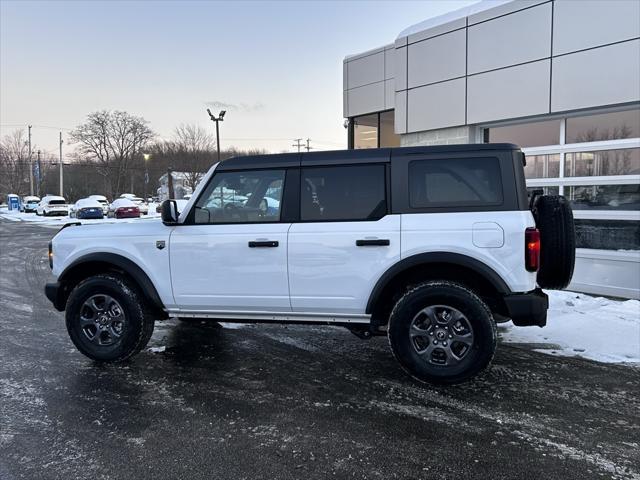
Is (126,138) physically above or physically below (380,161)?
above

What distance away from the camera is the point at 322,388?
4312 millimetres

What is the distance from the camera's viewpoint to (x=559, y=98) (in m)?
8.79

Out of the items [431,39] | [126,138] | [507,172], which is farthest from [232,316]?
[126,138]

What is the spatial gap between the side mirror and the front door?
123mm

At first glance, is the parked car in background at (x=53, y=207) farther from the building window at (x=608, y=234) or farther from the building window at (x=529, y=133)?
the building window at (x=608, y=234)

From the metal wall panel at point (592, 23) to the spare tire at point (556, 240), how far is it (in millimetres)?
5232

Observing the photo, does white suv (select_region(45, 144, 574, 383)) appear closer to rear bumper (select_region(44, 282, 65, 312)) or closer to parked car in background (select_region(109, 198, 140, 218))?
rear bumper (select_region(44, 282, 65, 312))

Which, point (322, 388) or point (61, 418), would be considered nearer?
point (61, 418)

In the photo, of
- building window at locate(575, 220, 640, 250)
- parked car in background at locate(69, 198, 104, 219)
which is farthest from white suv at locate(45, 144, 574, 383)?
parked car in background at locate(69, 198, 104, 219)

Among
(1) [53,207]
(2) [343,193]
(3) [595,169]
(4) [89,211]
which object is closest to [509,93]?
(3) [595,169]

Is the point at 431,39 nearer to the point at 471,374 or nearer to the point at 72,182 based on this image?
the point at 471,374

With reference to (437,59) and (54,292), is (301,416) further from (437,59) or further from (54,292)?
(437,59)

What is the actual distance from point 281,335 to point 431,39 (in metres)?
7.74

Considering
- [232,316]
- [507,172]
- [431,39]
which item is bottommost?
[232,316]
